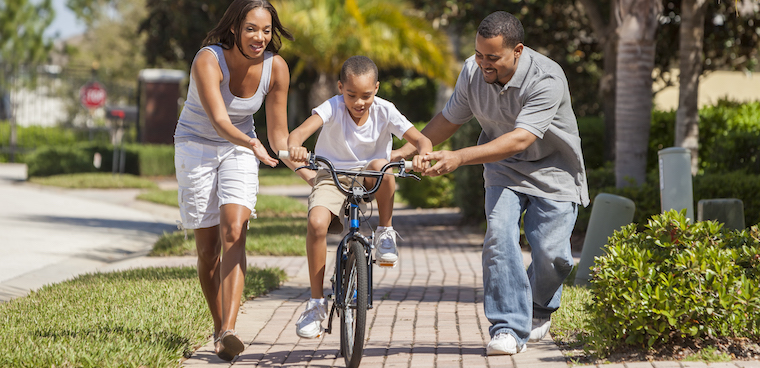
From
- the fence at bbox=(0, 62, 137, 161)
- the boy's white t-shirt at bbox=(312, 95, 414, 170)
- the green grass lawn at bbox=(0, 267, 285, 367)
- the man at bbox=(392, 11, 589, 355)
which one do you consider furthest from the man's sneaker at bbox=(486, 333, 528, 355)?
the fence at bbox=(0, 62, 137, 161)

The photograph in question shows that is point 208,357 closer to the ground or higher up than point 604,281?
closer to the ground

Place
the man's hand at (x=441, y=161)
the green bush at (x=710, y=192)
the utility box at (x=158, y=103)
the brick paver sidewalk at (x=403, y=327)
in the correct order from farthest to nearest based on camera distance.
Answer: the utility box at (x=158, y=103) → the green bush at (x=710, y=192) → the brick paver sidewalk at (x=403, y=327) → the man's hand at (x=441, y=161)

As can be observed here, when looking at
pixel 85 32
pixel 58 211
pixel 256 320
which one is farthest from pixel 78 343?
pixel 85 32

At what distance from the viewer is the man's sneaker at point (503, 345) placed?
429 centimetres

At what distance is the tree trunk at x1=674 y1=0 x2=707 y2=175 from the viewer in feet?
30.9

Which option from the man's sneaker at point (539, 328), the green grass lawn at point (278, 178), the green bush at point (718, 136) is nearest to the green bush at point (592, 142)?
the green bush at point (718, 136)

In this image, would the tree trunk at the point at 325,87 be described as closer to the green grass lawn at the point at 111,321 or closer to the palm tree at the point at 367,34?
the palm tree at the point at 367,34

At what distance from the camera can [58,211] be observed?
43.3 ft

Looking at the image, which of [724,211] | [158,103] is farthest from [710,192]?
[158,103]

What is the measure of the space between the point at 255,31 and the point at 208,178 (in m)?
0.84

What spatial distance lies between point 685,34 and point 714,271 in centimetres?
624

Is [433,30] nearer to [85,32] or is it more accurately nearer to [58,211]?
[58,211]

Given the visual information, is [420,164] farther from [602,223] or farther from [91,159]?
[91,159]

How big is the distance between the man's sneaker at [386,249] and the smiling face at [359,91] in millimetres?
694
